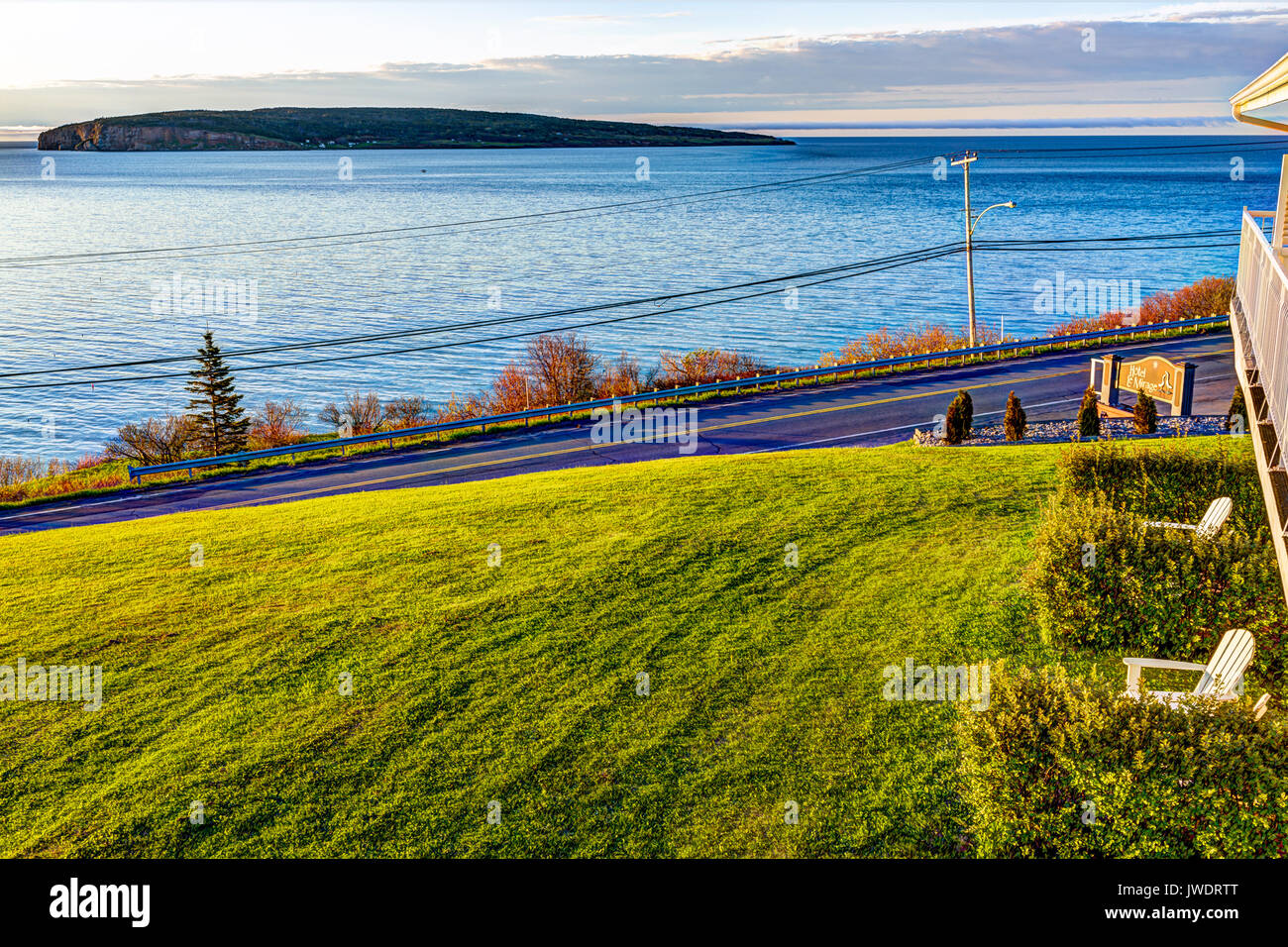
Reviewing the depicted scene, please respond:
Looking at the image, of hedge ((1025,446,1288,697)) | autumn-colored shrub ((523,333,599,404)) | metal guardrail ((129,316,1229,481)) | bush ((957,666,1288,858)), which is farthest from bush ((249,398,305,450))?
bush ((957,666,1288,858))

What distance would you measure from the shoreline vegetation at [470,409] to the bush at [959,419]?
10.6 metres

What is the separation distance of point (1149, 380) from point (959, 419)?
20.2 ft

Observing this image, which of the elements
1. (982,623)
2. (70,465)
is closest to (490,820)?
(982,623)

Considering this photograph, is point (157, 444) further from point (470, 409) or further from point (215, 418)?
point (470, 409)

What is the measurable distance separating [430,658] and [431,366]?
51327 mm

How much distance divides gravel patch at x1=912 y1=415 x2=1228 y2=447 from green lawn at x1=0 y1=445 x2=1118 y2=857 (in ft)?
29.3

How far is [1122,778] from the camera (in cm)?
652

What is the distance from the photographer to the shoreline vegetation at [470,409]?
103ft

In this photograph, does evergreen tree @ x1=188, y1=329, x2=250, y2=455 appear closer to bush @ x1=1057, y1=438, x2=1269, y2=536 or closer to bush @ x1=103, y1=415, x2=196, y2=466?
bush @ x1=103, y1=415, x2=196, y2=466

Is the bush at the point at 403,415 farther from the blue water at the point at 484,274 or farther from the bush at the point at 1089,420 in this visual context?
the bush at the point at 1089,420

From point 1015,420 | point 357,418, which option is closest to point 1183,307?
point 1015,420

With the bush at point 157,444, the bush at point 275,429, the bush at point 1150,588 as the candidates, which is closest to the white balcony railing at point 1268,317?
the bush at point 1150,588
